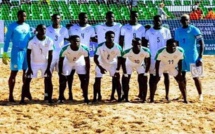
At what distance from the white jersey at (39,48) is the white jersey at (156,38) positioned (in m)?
2.16

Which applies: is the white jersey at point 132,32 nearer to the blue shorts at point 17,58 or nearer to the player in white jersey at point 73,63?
the player in white jersey at point 73,63

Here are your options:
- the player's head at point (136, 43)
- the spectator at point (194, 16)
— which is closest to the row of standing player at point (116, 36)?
the player's head at point (136, 43)

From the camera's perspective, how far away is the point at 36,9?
2528 centimetres

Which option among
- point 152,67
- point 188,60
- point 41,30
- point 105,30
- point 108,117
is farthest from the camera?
point 188,60

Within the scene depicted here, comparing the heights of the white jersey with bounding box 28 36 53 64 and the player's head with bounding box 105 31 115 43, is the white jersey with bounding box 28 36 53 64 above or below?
below

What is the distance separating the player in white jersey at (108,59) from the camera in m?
11.3

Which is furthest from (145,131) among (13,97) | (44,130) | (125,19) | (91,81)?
(125,19)

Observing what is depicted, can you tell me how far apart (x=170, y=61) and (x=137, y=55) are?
28.6 inches

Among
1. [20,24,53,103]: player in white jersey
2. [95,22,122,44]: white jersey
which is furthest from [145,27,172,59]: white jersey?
[20,24,53,103]: player in white jersey

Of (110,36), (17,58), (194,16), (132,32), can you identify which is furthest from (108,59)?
(194,16)

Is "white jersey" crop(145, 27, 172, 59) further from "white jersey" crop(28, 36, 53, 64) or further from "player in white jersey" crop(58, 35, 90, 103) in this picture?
"white jersey" crop(28, 36, 53, 64)

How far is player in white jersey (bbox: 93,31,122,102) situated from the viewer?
11266 millimetres

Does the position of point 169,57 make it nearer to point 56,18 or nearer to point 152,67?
point 152,67

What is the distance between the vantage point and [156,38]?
11641 mm
